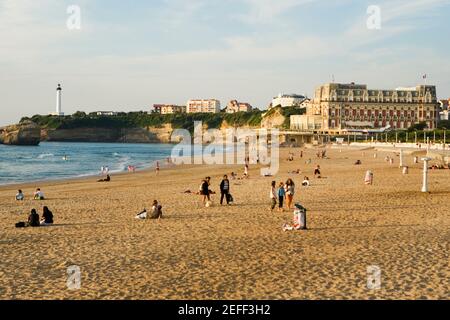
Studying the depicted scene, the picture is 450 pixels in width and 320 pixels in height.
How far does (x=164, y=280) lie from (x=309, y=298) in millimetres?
2657

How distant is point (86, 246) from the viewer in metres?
13.2

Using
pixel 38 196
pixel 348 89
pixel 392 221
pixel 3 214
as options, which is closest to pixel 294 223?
pixel 392 221

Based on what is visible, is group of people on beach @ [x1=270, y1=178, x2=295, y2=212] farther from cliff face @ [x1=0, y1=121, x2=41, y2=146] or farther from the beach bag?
cliff face @ [x1=0, y1=121, x2=41, y2=146]

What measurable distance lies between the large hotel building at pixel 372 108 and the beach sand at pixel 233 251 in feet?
409

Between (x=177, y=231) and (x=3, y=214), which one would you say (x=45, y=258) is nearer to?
(x=177, y=231)

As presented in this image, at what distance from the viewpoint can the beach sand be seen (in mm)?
9312

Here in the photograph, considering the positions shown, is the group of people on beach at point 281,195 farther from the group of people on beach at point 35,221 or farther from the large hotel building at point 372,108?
the large hotel building at point 372,108

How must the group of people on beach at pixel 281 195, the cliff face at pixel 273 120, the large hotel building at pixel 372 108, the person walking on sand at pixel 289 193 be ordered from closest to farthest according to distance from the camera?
the group of people on beach at pixel 281 195
the person walking on sand at pixel 289 193
the large hotel building at pixel 372 108
the cliff face at pixel 273 120

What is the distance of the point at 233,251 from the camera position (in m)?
12.3

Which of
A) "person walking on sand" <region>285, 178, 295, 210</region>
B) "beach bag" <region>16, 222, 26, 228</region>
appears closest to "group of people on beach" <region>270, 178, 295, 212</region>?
"person walking on sand" <region>285, 178, 295, 210</region>

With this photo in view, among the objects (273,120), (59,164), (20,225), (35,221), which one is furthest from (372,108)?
(20,225)

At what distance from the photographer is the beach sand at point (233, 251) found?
30.6 feet

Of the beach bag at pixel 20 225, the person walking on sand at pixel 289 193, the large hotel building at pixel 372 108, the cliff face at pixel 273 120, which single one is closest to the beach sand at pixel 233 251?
the beach bag at pixel 20 225
